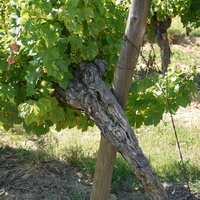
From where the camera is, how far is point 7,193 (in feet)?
14.1

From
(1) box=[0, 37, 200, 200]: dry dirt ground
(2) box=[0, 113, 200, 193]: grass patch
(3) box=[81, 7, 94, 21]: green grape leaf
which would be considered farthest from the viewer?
(2) box=[0, 113, 200, 193]: grass patch

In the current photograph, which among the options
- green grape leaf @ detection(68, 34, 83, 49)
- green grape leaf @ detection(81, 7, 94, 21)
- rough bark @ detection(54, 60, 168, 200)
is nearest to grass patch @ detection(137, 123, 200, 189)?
rough bark @ detection(54, 60, 168, 200)

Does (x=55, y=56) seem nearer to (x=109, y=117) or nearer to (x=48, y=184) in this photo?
(x=109, y=117)

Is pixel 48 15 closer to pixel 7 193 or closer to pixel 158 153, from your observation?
pixel 7 193

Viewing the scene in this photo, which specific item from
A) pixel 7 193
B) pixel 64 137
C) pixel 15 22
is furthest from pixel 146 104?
pixel 64 137

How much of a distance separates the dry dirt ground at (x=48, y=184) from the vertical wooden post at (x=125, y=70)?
37.4 inches

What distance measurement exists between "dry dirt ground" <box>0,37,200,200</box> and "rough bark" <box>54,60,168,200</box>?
1142 mm

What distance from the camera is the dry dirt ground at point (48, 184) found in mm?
4219

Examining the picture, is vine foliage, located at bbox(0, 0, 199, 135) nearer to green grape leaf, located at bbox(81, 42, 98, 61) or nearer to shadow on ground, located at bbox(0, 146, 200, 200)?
green grape leaf, located at bbox(81, 42, 98, 61)

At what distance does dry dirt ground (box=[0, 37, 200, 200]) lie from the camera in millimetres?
4219

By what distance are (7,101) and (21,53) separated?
0.31m

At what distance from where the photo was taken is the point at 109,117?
2910mm

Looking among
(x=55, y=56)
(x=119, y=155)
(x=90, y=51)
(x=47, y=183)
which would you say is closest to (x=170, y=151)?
(x=119, y=155)

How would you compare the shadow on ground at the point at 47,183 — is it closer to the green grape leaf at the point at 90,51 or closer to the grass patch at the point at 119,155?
the grass patch at the point at 119,155
